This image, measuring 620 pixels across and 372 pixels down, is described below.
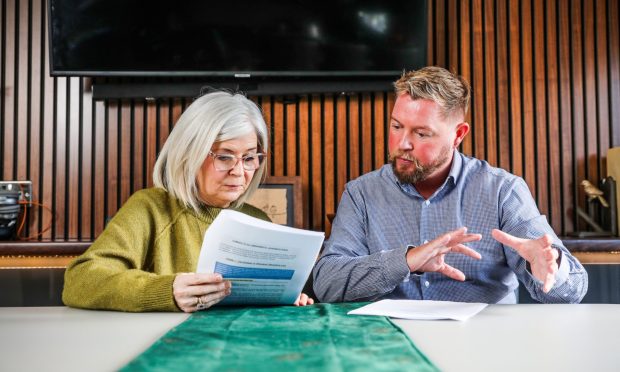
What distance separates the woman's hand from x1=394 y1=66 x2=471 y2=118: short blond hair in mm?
1242

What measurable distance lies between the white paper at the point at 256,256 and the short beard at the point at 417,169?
2.71 ft

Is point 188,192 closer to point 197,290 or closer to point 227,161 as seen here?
point 227,161

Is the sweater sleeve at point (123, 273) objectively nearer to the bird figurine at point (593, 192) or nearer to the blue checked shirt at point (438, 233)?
the blue checked shirt at point (438, 233)

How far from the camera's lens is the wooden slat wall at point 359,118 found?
4.03 metres

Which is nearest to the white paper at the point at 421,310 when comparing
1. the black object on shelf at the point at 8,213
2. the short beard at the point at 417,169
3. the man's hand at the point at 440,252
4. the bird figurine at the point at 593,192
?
Answer: the man's hand at the point at 440,252

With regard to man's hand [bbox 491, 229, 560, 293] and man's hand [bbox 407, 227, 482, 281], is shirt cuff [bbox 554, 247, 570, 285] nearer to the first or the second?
man's hand [bbox 491, 229, 560, 293]

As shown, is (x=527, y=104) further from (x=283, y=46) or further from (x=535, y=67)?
(x=283, y=46)

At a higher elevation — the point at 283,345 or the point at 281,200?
the point at 281,200

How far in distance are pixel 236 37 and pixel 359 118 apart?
952 mm

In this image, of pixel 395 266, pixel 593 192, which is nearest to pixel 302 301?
pixel 395 266

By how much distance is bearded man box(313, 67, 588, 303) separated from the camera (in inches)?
83.3

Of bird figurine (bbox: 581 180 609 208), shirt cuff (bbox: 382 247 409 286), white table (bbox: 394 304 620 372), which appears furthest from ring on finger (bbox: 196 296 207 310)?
bird figurine (bbox: 581 180 609 208)

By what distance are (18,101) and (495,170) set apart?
309 cm

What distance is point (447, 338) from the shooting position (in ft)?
4.28
